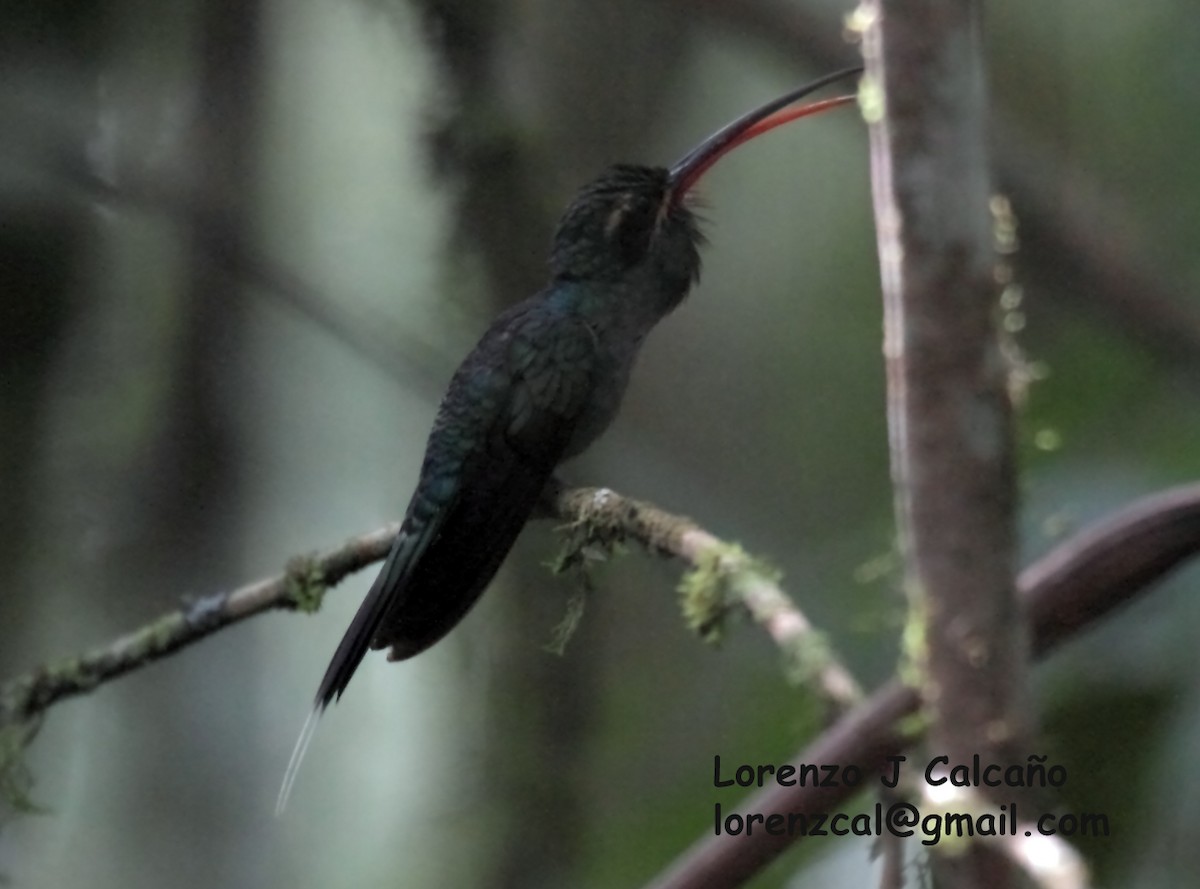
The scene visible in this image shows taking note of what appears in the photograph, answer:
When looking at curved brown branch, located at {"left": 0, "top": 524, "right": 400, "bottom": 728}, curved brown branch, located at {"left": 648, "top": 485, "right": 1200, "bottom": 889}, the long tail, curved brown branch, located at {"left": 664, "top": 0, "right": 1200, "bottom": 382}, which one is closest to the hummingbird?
the long tail

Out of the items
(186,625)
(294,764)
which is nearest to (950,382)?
(186,625)

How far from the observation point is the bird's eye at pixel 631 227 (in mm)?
1805

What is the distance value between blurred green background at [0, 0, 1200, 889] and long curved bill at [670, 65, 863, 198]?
0.20 m

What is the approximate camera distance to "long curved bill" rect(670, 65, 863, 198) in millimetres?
1634

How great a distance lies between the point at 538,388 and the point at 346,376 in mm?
555

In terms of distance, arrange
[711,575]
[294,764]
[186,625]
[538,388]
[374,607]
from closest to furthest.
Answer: [711,575]
[374,607]
[538,388]
[186,625]
[294,764]

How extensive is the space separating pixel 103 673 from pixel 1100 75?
1761 mm

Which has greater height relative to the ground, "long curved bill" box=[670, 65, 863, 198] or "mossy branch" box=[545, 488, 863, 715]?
"long curved bill" box=[670, 65, 863, 198]

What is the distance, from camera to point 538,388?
1.67 metres

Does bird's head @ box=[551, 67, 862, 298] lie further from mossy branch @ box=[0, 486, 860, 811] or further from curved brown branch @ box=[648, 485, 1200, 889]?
curved brown branch @ box=[648, 485, 1200, 889]

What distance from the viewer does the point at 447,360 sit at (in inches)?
82.2

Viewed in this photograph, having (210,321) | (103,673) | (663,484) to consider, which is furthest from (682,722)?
(210,321)

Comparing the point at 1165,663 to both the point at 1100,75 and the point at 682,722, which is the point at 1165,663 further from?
the point at 1100,75

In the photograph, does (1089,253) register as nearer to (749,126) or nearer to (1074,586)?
(749,126)
